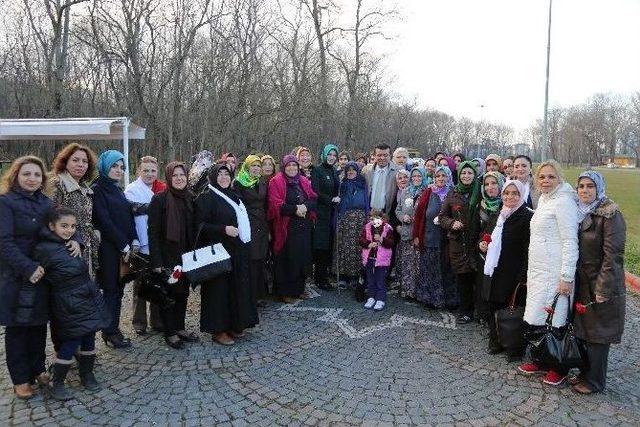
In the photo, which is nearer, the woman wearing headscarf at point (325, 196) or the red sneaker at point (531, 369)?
the red sneaker at point (531, 369)

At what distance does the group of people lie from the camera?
3.62 metres

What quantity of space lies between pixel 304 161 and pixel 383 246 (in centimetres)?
179

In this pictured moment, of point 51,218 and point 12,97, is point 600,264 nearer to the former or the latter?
point 51,218

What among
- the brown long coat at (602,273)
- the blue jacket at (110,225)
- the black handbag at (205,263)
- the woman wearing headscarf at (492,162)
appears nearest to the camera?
the brown long coat at (602,273)

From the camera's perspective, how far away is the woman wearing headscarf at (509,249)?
461 cm

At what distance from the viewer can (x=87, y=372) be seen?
3.90m

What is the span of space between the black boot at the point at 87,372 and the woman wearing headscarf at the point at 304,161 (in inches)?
154

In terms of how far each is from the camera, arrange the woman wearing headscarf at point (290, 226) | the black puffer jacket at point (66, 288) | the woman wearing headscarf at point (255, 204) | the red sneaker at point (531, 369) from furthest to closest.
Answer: the woman wearing headscarf at point (290, 226) → the woman wearing headscarf at point (255, 204) → the red sneaker at point (531, 369) → the black puffer jacket at point (66, 288)

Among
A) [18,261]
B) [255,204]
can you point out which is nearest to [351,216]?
[255,204]

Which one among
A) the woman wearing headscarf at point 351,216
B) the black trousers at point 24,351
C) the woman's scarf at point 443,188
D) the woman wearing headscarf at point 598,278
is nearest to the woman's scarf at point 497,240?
the woman wearing headscarf at point 598,278

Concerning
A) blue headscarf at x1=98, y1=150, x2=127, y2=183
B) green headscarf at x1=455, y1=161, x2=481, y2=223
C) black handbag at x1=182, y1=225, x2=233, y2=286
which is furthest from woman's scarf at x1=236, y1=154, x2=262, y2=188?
green headscarf at x1=455, y1=161, x2=481, y2=223

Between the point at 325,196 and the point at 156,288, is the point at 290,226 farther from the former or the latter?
the point at 156,288

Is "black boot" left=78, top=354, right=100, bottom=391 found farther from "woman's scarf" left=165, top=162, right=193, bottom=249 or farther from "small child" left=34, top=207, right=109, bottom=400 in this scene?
"woman's scarf" left=165, top=162, right=193, bottom=249

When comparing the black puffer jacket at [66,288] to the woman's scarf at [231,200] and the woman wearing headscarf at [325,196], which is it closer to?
the woman's scarf at [231,200]
